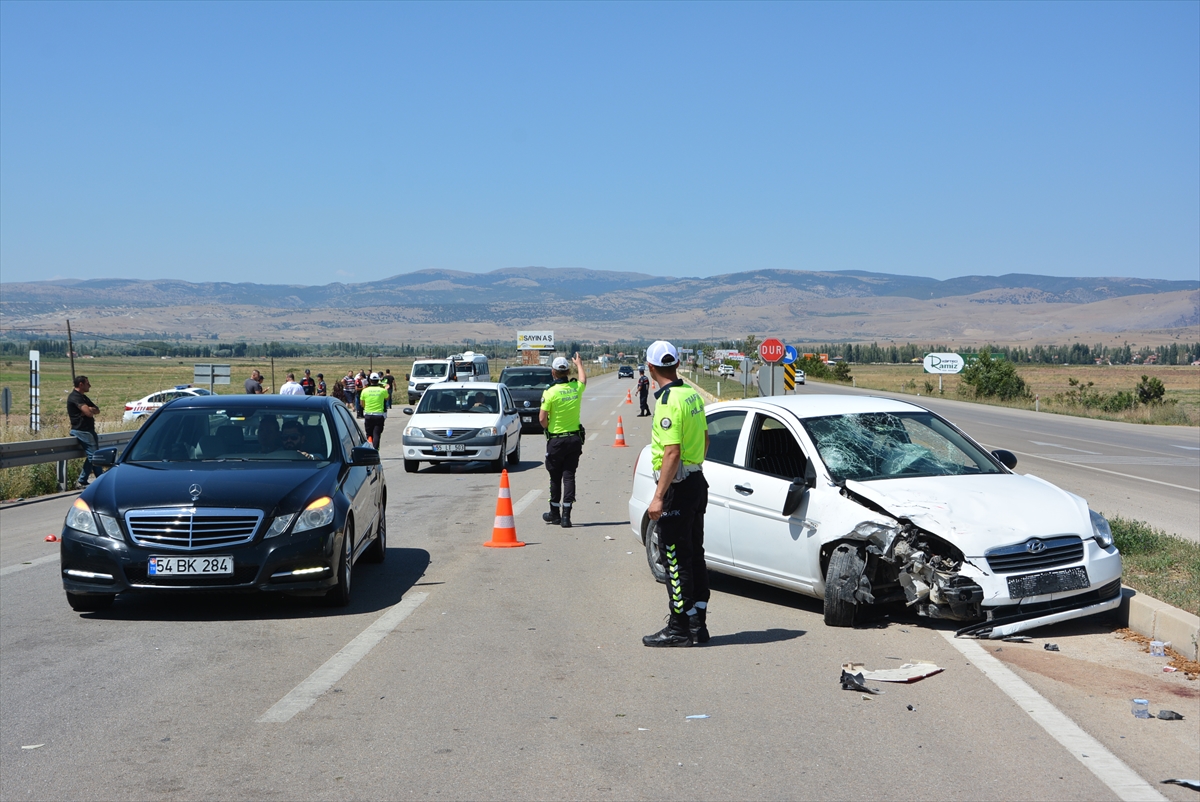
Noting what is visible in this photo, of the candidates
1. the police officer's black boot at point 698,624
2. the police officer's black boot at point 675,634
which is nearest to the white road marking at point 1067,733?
the police officer's black boot at point 698,624

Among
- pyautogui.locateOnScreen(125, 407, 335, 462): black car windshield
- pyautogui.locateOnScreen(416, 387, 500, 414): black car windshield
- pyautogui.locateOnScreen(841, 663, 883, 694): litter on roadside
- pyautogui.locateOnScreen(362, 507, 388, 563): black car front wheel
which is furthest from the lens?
pyautogui.locateOnScreen(416, 387, 500, 414): black car windshield

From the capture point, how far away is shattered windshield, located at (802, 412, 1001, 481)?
330 inches

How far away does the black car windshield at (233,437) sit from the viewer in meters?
9.05

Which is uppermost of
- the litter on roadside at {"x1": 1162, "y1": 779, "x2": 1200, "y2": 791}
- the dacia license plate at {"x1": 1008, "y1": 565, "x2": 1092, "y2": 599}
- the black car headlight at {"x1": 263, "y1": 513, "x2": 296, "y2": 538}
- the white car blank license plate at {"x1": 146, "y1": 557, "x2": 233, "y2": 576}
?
the black car headlight at {"x1": 263, "y1": 513, "x2": 296, "y2": 538}

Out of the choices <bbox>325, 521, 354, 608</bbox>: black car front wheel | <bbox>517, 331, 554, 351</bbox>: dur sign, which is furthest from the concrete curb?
<bbox>517, 331, 554, 351</bbox>: dur sign

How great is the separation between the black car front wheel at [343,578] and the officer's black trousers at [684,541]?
2532 mm

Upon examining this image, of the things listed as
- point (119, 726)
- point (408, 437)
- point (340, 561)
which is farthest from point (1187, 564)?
point (408, 437)

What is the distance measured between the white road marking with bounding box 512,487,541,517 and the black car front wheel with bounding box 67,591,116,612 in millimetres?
6466

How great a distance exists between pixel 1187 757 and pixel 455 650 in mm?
4073

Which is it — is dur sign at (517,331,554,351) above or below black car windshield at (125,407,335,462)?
below

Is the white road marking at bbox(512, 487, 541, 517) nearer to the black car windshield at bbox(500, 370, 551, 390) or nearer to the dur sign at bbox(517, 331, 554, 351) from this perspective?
the black car windshield at bbox(500, 370, 551, 390)

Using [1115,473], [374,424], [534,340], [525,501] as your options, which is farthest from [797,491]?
[534,340]

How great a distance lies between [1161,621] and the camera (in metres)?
7.34

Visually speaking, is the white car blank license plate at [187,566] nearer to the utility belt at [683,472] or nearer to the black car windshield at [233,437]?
the black car windshield at [233,437]
